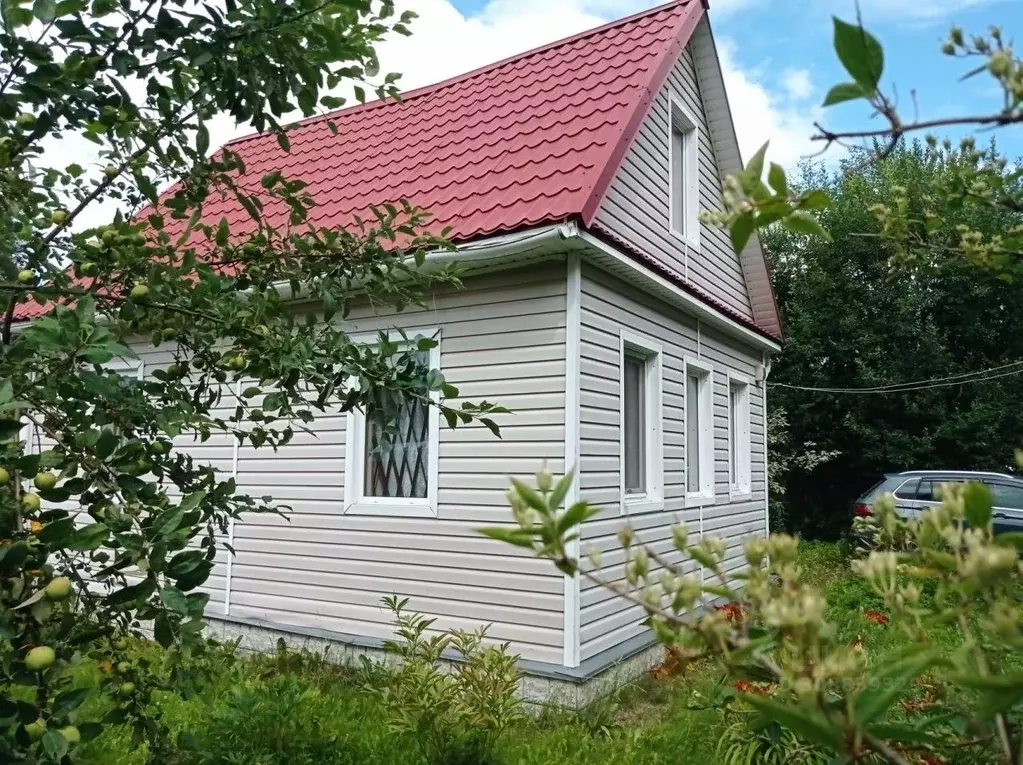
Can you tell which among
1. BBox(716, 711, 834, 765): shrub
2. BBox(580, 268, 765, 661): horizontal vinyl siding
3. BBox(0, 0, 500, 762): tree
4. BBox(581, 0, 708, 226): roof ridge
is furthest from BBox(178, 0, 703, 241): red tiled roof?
BBox(716, 711, 834, 765): shrub

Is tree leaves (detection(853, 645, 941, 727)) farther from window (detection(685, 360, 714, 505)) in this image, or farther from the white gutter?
window (detection(685, 360, 714, 505))

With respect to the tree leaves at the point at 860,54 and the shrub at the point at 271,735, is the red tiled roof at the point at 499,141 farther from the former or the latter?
the tree leaves at the point at 860,54

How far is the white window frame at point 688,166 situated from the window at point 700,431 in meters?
1.55

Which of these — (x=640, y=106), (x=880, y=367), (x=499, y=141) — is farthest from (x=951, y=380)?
(x=499, y=141)

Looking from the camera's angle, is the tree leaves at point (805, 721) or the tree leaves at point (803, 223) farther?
the tree leaves at point (803, 223)

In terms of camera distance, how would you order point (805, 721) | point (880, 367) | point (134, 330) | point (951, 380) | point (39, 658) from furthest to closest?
point (880, 367) < point (951, 380) < point (134, 330) < point (39, 658) < point (805, 721)

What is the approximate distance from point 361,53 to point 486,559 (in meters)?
4.19

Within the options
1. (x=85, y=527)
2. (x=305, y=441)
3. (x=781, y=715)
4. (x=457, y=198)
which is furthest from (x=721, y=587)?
(x=305, y=441)

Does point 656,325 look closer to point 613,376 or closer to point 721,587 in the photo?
point 613,376

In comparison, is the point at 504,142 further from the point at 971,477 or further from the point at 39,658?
the point at 971,477

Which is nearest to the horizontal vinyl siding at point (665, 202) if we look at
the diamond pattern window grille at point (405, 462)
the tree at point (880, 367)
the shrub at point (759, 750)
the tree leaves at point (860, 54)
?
the diamond pattern window grille at point (405, 462)

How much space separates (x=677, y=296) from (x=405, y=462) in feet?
10.1

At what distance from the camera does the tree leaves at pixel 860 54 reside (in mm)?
830

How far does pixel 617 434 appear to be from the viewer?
20.9ft
